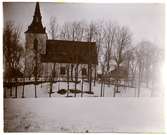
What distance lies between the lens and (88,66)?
1.60m

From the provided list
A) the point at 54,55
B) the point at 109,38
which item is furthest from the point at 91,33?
the point at 54,55

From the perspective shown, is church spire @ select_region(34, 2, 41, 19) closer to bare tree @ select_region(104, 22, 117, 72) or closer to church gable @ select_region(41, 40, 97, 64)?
church gable @ select_region(41, 40, 97, 64)

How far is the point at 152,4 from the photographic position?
159 cm

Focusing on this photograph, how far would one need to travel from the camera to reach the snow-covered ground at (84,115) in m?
1.60

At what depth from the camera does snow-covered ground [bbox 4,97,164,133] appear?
1603 mm

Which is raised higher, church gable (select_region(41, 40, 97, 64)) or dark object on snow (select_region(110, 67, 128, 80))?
church gable (select_region(41, 40, 97, 64))

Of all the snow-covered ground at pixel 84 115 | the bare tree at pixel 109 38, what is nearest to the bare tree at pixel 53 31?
the snow-covered ground at pixel 84 115

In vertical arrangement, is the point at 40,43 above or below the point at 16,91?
above

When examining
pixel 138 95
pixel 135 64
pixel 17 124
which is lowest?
pixel 17 124

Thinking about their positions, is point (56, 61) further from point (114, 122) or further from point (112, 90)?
point (114, 122)

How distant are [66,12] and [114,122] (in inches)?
24.5

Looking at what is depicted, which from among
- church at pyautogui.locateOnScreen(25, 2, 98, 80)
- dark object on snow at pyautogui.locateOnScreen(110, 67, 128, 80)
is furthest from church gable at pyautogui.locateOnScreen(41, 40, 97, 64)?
dark object on snow at pyautogui.locateOnScreen(110, 67, 128, 80)

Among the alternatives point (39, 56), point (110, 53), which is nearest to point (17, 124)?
point (39, 56)

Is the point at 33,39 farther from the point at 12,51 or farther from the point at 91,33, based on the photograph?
the point at 91,33
